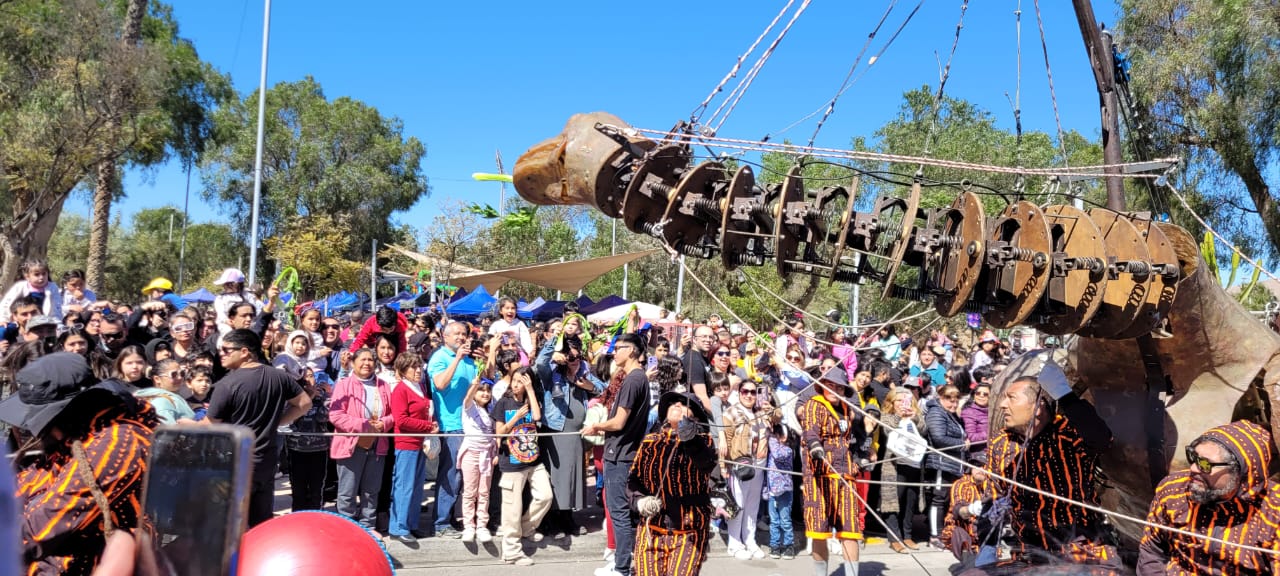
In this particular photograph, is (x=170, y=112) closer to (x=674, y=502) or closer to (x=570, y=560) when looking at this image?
(x=570, y=560)

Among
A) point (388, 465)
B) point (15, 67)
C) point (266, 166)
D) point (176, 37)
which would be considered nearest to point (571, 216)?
point (266, 166)

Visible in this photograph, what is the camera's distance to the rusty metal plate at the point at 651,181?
4004 millimetres

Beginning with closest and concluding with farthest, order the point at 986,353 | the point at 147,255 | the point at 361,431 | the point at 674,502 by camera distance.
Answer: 1. the point at 674,502
2. the point at 361,431
3. the point at 986,353
4. the point at 147,255

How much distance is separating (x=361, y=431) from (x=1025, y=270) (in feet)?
17.3

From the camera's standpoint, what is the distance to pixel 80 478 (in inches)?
120

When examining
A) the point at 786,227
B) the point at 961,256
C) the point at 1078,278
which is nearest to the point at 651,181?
the point at 786,227

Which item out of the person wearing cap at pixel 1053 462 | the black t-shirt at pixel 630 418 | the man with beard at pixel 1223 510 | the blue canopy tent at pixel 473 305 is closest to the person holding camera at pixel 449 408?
the black t-shirt at pixel 630 418

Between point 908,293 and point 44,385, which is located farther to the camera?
point 908,293

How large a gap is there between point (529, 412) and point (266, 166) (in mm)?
37447

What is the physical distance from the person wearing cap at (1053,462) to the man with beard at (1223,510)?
0.67m

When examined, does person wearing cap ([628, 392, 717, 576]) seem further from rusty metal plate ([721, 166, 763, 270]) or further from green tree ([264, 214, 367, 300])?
green tree ([264, 214, 367, 300])

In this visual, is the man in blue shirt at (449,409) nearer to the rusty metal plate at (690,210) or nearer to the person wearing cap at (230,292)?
the person wearing cap at (230,292)

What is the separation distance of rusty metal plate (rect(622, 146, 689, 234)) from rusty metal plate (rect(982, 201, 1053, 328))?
141cm

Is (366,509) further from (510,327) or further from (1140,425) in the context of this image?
(1140,425)
